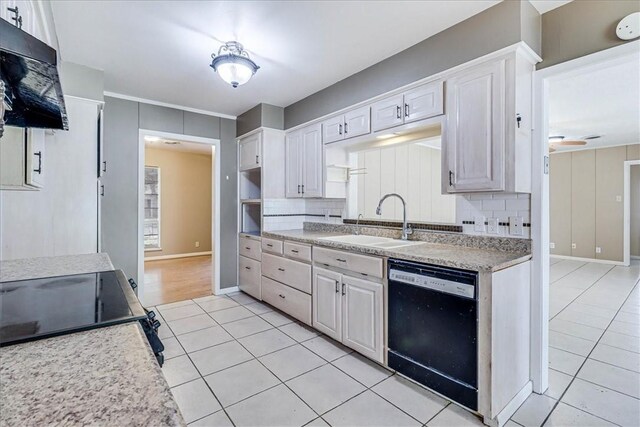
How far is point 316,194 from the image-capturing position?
3.55m

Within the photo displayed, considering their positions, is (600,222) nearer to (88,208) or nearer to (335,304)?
(335,304)

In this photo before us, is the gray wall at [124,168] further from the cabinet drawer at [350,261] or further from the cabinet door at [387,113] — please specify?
the cabinet door at [387,113]

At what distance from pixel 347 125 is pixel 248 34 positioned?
1.24 metres

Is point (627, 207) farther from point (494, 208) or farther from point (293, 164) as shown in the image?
point (293, 164)

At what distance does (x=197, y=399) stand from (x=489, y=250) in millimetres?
2234

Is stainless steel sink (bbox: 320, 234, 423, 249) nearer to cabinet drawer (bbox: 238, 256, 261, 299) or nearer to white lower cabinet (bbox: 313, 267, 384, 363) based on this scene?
white lower cabinet (bbox: 313, 267, 384, 363)

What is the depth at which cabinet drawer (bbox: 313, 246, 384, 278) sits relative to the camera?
2.29 m

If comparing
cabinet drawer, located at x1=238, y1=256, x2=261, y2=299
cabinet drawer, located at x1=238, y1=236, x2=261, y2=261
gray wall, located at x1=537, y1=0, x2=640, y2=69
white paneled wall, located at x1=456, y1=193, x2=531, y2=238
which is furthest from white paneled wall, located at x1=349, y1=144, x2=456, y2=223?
cabinet drawer, located at x1=238, y1=256, x2=261, y2=299

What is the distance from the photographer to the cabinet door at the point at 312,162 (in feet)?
11.5

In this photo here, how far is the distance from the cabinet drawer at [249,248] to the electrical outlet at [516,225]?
8.92 ft

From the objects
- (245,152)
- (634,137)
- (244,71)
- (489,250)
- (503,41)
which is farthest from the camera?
(634,137)

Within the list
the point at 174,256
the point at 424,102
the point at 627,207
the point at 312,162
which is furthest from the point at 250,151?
the point at 627,207

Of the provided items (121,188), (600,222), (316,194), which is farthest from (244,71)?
(600,222)

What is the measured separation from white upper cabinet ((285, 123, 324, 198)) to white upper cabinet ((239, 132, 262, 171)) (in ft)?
1.22
